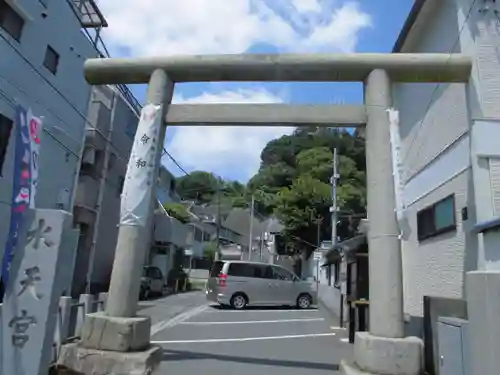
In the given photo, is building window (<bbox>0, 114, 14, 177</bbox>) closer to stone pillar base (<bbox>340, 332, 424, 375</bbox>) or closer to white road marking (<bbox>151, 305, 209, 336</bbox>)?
white road marking (<bbox>151, 305, 209, 336</bbox>)

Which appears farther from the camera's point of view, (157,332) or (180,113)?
(157,332)

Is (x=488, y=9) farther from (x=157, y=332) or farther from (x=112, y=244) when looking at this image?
(x=112, y=244)

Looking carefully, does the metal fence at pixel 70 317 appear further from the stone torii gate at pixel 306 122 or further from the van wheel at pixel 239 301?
the van wheel at pixel 239 301

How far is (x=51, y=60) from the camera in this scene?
1290 centimetres

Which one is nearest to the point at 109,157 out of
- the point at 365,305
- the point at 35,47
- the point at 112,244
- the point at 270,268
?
the point at 112,244

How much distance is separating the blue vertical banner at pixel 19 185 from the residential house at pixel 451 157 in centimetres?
486

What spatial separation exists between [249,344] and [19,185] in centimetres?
590

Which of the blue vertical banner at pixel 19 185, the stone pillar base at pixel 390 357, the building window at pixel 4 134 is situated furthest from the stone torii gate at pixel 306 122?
the building window at pixel 4 134

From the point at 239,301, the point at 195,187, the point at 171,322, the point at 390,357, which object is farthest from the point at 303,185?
the point at 195,187

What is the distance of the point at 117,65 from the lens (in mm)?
7043

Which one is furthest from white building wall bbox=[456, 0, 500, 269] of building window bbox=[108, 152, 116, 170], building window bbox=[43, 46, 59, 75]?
building window bbox=[108, 152, 116, 170]

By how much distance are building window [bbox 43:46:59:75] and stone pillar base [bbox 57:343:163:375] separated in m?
9.85

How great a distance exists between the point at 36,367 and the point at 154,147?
3.60 metres

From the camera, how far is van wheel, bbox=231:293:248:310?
16844mm
